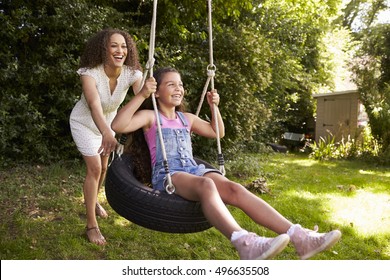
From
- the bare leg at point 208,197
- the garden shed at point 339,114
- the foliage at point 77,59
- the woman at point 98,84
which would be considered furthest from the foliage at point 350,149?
the bare leg at point 208,197

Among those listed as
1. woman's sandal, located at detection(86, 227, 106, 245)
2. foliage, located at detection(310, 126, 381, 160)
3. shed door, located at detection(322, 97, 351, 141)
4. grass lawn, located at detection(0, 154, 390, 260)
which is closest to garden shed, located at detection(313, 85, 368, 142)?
shed door, located at detection(322, 97, 351, 141)

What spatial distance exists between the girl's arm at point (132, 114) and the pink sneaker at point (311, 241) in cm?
90

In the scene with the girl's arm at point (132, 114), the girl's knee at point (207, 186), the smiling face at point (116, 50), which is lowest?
the girl's knee at point (207, 186)

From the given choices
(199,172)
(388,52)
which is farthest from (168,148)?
(388,52)

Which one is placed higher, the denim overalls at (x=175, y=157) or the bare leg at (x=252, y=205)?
the denim overalls at (x=175, y=157)

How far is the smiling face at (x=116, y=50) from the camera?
2.44 m

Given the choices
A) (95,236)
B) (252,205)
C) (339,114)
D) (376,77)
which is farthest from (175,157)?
(339,114)

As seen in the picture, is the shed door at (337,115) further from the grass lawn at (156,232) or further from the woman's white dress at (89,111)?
the woman's white dress at (89,111)

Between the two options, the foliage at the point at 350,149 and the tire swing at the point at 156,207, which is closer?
the tire swing at the point at 156,207

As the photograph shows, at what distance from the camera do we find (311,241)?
66.4 inches

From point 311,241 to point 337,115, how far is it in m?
8.41

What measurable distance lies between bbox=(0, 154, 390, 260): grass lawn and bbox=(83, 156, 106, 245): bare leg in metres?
0.06

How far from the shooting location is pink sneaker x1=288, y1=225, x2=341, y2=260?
1.66 m

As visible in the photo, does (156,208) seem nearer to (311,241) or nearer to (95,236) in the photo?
(311,241)
